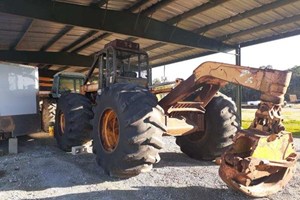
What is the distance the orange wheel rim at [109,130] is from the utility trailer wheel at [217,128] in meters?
1.88

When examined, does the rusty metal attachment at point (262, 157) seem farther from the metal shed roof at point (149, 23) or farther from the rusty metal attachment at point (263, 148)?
the metal shed roof at point (149, 23)

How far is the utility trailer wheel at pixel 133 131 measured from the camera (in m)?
4.86

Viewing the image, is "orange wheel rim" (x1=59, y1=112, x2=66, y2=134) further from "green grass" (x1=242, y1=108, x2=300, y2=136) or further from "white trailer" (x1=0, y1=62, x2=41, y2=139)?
"green grass" (x1=242, y1=108, x2=300, y2=136)

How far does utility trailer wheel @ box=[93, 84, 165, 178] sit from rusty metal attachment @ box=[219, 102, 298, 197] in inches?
45.1

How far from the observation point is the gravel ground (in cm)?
458

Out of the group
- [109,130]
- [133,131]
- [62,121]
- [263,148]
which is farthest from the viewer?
[62,121]

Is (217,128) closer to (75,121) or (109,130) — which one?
(109,130)

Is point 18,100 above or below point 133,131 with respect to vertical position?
above

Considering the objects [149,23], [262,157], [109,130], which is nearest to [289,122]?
[149,23]

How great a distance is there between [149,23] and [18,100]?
4783 millimetres

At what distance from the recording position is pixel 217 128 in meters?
6.40

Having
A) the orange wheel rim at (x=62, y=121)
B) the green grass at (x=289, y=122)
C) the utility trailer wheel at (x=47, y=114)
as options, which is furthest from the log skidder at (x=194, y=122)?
the green grass at (x=289, y=122)

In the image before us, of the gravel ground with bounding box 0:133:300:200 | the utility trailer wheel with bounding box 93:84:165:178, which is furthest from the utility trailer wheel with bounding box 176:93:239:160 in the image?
the utility trailer wheel with bounding box 93:84:165:178

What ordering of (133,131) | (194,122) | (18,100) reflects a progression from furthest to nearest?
(18,100) → (194,122) → (133,131)
